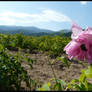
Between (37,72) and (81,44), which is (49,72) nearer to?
(37,72)

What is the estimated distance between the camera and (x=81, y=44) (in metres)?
1.14

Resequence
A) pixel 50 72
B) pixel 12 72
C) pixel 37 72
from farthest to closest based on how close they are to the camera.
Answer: pixel 50 72 < pixel 37 72 < pixel 12 72

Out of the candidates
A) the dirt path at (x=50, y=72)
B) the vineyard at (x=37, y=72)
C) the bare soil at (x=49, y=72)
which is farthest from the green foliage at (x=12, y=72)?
the dirt path at (x=50, y=72)

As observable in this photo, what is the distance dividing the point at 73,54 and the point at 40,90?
396 mm

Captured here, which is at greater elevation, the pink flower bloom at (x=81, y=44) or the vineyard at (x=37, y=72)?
the pink flower bloom at (x=81, y=44)

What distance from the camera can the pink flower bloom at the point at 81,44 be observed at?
110 cm

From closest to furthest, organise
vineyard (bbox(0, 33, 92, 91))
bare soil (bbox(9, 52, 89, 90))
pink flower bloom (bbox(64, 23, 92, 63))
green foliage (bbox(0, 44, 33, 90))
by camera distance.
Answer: pink flower bloom (bbox(64, 23, 92, 63)) < vineyard (bbox(0, 33, 92, 91)) < green foliage (bbox(0, 44, 33, 90)) < bare soil (bbox(9, 52, 89, 90))

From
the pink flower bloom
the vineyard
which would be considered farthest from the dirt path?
the pink flower bloom

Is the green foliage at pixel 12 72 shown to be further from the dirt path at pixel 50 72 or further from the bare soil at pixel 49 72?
→ the dirt path at pixel 50 72

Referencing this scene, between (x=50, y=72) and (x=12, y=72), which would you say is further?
(x=50, y=72)

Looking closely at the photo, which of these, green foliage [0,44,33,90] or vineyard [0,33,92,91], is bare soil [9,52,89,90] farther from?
green foliage [0,44,33,90]

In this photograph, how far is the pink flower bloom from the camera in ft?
3.62

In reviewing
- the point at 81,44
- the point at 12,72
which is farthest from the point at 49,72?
the point at 81,44

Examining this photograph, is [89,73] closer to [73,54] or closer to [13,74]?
[73,54]
